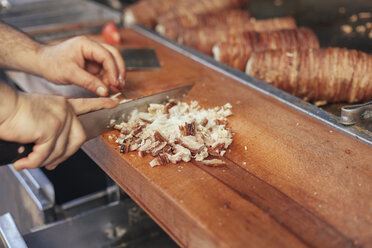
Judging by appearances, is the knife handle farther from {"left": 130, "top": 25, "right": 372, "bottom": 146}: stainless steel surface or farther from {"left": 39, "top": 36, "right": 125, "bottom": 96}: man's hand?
{"left": 130, "top": 25, "right": 372, "bottom": 146}: stainless steel surface

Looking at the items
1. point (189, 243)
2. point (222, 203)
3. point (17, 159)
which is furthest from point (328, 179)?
point (17, 159)

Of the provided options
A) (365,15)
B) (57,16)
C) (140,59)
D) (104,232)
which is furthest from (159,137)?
(365,15)

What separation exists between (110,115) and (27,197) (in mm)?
851

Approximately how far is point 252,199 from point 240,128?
54cm

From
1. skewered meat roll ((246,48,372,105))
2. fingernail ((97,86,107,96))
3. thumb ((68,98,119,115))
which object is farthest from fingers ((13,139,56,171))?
skewered meat roll ((246,48,372,105))

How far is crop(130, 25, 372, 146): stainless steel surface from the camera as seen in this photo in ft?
5.97

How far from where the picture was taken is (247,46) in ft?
9.53

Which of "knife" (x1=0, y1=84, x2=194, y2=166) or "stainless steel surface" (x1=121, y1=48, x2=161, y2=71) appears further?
"stainless steel surface" (x1=121, y1=48, x2=161, y2=71)

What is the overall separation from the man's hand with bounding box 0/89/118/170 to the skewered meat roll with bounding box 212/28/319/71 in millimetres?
1586

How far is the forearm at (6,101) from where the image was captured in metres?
1.29

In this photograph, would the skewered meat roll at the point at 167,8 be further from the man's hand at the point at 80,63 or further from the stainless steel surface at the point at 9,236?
the stainless steel surface at the point at 9,236

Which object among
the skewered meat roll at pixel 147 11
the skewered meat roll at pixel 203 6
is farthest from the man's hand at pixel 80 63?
the skewered meat roll at pixel 203 6

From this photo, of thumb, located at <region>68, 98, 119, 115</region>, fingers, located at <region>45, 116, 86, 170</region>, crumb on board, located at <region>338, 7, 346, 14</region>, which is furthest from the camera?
crumb on board, located at <region>338, 7, 346, 14</region>

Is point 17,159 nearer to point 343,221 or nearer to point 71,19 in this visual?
point 343,221
